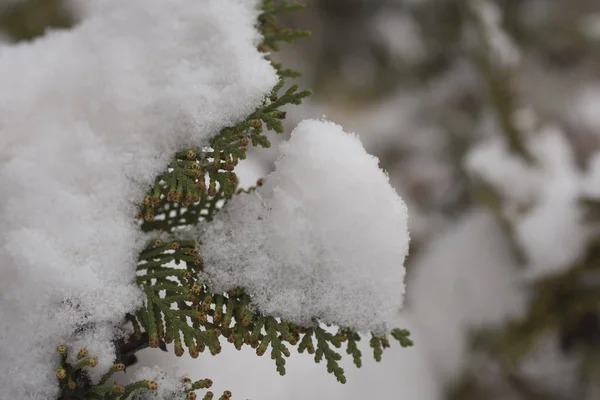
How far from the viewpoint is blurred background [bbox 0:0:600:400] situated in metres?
Answer: 1.38

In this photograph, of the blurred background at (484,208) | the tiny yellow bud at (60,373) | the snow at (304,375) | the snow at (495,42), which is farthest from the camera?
the snow at (495,42)

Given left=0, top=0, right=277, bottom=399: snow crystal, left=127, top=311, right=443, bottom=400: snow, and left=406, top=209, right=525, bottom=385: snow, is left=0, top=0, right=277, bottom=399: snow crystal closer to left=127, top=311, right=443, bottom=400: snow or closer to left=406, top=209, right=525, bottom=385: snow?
left=127, top=311, right=443, bottom=400: snow

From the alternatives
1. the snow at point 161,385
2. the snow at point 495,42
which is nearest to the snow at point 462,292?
the snow at point 495,42

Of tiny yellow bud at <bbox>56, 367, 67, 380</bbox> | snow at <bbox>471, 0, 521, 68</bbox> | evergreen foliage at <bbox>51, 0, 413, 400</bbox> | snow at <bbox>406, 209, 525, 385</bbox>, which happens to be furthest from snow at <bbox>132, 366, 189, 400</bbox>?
snow at <bbox>471, 0, 521, 68</bbox>

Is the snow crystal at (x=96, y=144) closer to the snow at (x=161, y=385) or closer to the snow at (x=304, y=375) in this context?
the snow at (x=161, y=385)

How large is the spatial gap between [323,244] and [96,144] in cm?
36

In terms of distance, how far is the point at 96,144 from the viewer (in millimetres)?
803

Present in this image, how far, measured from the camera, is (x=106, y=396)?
0.74 meters

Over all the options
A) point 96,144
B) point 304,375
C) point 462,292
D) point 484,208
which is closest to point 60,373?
point 96,144

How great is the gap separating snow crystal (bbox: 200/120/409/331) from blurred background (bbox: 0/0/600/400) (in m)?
0.25

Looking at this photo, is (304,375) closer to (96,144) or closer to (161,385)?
(161,385)

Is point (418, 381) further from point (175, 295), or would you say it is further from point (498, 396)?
point (175, 295)

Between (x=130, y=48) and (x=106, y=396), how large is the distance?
1.66 feet

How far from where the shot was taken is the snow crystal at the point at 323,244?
777 millimetres
